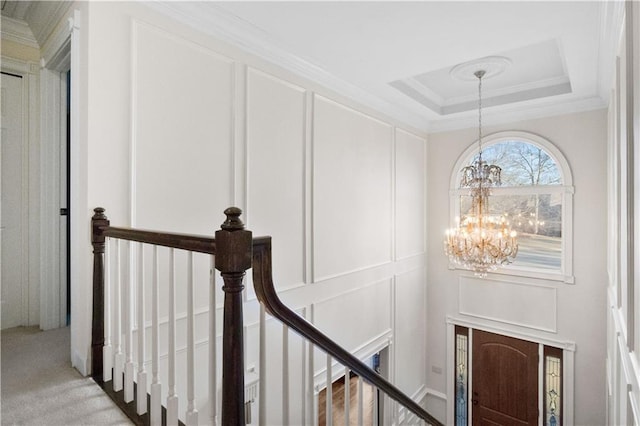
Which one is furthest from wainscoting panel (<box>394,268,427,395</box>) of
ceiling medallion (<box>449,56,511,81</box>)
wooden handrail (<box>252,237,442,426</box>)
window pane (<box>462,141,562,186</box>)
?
wooden handrail (<box>252,237,442,426</box>)

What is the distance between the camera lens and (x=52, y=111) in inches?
101

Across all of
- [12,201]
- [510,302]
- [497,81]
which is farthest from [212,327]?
[510,302]

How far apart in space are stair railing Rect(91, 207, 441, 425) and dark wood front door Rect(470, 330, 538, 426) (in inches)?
147

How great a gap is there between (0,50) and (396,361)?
16.4ft

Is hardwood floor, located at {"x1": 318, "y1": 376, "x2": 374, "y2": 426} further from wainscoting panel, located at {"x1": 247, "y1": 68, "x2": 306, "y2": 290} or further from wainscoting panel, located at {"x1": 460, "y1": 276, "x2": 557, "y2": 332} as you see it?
wainscoting panel, located at {"x1": 247, "y1": 68, "x2": 306, "y2": 290}

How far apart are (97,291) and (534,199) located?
16.4ft

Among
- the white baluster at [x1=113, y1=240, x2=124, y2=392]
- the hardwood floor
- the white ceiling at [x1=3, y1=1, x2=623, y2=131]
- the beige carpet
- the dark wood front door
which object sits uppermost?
the white ceiling at [x1=3, y1=1, x2=623, y2=131]

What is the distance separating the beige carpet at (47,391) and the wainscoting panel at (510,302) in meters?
4.72

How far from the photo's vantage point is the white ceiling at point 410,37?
2.34 m

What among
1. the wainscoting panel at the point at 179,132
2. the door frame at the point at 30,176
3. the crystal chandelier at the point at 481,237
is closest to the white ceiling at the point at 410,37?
the wainscoting panel at the point at 179,132

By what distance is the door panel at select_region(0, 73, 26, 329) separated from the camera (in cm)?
250

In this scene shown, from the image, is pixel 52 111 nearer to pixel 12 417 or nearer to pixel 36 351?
pixel 36 351

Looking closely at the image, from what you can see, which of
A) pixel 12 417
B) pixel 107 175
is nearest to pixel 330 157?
pixel 107 175

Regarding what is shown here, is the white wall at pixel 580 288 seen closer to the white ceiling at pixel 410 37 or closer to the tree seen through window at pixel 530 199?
the tree seen through window at pixel 530 199
